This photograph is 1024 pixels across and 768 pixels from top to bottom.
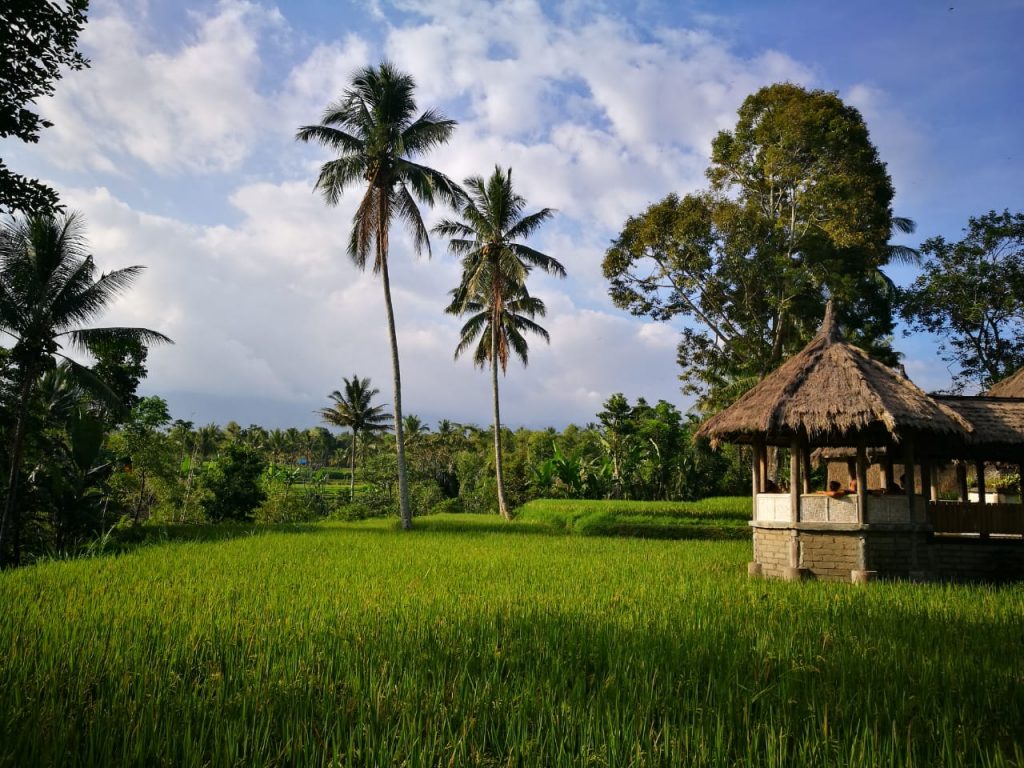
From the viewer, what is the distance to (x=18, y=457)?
11500 mm

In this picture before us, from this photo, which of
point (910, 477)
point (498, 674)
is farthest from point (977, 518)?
point (498, 674)

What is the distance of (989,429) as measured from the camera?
9836 millimetres

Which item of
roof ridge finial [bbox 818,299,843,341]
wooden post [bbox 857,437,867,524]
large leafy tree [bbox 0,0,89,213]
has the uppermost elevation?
large leafy tree [bbox 0,0,89,213]

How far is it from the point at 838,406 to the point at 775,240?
10.2 metres

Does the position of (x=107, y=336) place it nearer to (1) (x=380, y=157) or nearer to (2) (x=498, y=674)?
(1) (x=380, y=157)

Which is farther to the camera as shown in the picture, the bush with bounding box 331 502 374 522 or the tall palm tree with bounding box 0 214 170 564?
the bush with bounding box 331 502 374 522

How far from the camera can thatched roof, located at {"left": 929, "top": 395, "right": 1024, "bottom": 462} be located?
9734mm

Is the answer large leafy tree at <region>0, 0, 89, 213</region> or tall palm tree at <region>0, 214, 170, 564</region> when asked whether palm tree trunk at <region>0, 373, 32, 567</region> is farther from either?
large leafy tree at <region>0, 0, 89, 213</region>

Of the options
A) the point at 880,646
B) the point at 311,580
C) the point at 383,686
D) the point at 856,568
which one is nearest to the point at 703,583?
the point at 856,568

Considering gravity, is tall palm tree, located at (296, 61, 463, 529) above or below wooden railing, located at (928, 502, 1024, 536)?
above

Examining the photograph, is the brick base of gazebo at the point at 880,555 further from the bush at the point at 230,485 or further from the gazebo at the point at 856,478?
the bush at the point at 230,485

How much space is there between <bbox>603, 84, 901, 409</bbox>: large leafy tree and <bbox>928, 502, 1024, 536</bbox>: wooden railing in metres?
8.61

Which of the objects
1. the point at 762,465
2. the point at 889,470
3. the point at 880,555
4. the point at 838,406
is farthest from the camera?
the point at 889,470

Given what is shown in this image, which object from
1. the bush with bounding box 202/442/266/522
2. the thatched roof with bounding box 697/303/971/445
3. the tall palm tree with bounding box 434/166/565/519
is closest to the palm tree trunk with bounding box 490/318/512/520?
the tall palm tree with bounding box 434/166/565/519
